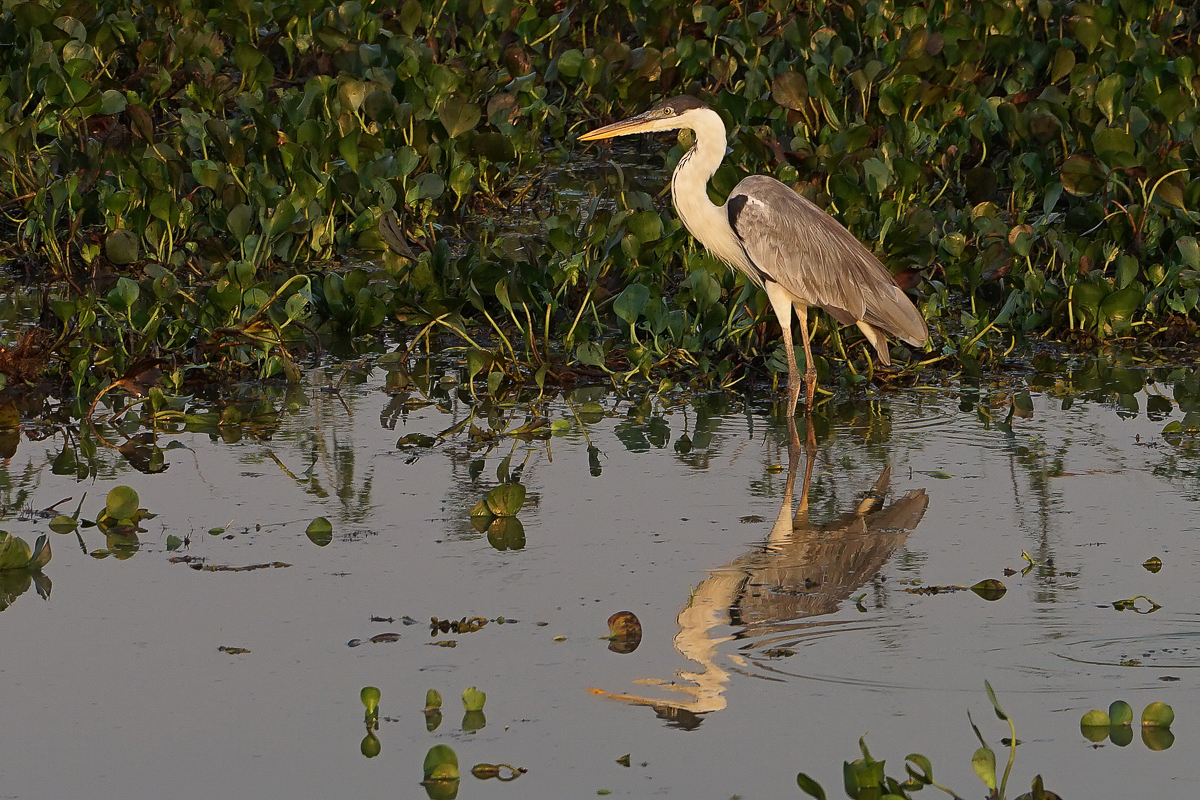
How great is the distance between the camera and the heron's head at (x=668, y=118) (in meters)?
7.55

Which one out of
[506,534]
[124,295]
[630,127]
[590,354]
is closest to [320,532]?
[506,534]

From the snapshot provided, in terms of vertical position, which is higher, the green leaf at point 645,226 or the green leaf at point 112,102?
the green leaf at point 112,102

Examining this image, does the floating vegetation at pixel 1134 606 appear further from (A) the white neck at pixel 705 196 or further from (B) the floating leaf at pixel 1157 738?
(A) the white neck at pixel 705 196

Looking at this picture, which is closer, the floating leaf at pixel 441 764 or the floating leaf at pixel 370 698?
the floating leaf at pixel 441 764

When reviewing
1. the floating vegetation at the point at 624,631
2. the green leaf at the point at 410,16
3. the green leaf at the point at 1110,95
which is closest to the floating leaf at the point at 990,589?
the floating vegetation at the point at 624,631

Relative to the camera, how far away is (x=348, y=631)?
462cm

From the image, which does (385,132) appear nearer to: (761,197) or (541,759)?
(761,197)

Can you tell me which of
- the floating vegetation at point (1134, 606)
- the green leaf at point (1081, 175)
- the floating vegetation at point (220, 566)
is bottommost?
the floating vegetation at point (1134, 606)

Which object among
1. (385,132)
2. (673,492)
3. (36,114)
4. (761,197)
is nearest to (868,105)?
(385,132)

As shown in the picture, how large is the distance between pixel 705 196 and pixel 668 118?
1.51ft

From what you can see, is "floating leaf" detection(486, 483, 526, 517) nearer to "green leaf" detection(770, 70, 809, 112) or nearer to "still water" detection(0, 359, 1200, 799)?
"still water" detection(0, 359, 1200, 799)

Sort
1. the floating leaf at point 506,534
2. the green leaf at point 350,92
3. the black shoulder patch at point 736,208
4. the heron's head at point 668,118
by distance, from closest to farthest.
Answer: the floating leaf at point 506,534
the black shoulder patch at point 736,208
the heron's head at point 668,118
the green leaf at point 350,92

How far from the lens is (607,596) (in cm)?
493

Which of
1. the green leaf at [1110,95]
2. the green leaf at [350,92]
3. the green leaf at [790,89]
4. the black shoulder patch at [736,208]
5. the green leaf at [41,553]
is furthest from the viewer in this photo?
the green leaf at [790,89]
